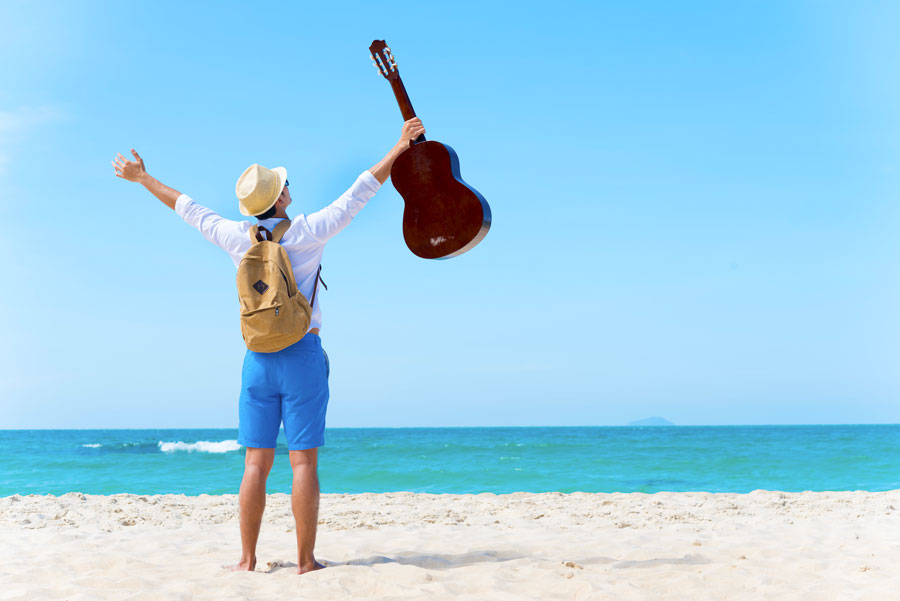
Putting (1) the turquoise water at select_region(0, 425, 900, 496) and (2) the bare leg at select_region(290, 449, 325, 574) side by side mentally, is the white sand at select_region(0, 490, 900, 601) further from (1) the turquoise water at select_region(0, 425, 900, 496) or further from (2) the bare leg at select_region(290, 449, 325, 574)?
(1) the turquoise water at select_region(0, 425, 900, 496)

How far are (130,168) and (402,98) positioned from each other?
4.66ft

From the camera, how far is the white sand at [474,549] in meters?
2.96

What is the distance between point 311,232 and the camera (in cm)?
316

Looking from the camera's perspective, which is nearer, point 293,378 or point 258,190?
point 293,378

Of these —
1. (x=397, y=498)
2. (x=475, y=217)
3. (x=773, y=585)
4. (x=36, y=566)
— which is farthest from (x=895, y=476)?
(x=36, y=566)

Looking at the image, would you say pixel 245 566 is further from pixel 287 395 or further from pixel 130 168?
pixel 130 168

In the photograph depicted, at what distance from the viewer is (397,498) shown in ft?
21.9

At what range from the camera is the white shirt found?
3.16 m

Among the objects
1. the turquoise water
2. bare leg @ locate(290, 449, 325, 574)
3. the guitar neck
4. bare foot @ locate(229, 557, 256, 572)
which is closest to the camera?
bare leg @ locate(290, 449, 325, 574)

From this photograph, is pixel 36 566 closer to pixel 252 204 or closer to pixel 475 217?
pixel 252 204

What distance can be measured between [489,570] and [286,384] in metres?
1.26

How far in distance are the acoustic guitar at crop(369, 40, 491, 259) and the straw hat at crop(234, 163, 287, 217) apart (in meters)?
0.56

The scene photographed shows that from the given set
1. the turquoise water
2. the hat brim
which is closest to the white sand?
the hat brim

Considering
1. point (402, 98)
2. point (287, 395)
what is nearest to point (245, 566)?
point (287, 395)
